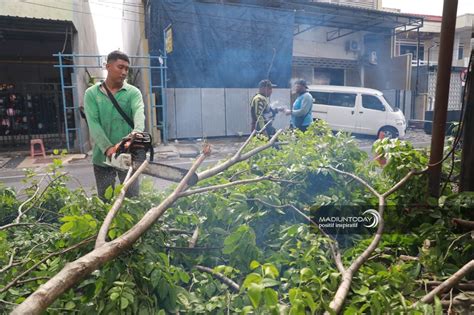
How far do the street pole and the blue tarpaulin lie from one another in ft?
32.1

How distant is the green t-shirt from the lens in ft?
10.4

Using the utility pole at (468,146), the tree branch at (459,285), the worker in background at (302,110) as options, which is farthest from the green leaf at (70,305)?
the worker in background at (302,110)

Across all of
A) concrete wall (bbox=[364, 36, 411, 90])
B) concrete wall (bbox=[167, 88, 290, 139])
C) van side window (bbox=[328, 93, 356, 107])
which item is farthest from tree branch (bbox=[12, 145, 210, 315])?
concrete wall (bbox=[364, 36, 411, 90])

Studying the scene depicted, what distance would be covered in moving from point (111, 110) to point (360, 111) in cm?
1088

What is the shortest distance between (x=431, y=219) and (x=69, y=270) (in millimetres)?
2384

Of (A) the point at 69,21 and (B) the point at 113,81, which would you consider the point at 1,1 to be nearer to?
(A) the point at 69,21

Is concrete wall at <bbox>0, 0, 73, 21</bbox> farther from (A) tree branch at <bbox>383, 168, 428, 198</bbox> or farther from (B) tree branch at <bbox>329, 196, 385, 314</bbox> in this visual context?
(B) tree branch at <bbox>329, 196, 385, 314</bbox>

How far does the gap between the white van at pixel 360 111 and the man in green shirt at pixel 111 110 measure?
9.97 m

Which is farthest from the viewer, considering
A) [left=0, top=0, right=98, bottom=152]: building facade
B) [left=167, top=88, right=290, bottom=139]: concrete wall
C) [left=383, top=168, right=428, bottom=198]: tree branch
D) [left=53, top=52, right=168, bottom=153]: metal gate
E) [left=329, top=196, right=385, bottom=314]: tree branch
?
[left=167, top=88, right=290, bottom=139]: concrete wall

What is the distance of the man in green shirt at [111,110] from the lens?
10.4ft

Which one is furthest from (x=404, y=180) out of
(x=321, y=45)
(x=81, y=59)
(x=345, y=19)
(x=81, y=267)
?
(x=321, y=45)

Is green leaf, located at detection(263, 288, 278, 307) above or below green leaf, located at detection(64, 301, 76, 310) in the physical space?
above

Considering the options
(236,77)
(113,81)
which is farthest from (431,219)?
(236,77)

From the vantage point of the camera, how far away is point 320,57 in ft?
55.2
